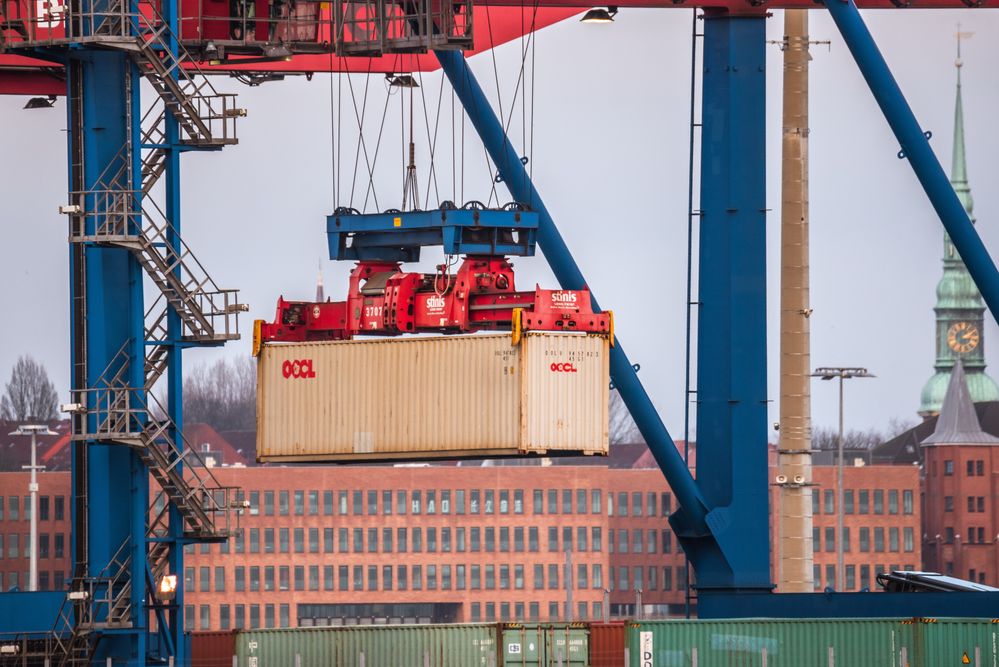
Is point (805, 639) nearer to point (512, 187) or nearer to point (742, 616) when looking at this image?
point (742, 616)

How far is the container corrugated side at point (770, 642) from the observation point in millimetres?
46500

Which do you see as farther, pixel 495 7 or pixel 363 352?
pixel 495 7

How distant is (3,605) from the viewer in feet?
151

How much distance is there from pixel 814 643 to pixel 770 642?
2.88ft

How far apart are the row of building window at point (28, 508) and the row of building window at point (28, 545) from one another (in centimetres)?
109

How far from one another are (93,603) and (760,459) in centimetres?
1439

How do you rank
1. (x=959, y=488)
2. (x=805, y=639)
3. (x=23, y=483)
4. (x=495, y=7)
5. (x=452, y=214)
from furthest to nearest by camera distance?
(x=959, y=488), (x=23, y=483), (x=495, y=7), (x=805, y=639), (x=452, y=214)

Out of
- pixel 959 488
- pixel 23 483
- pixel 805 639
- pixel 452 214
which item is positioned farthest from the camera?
pixel 959 488

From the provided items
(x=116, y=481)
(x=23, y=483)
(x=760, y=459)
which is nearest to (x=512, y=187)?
(x=760, y=459)

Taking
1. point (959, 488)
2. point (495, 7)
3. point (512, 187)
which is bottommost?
point (959, 488)

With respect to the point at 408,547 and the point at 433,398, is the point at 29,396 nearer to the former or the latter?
the point at 408,547

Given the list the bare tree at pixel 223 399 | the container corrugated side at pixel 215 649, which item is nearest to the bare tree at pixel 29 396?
the bare tree at pixel 223 399

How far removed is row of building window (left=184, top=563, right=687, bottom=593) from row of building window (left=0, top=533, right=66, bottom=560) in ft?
28.2

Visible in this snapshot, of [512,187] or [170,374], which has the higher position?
[512,187]
